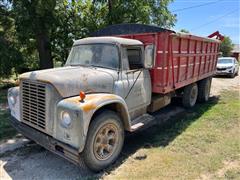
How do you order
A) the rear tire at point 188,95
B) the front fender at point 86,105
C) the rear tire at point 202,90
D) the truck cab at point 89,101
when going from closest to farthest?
1. the front fender at point 86,105
2. the truck cab at point 89,101
3. the rear tire at point 188,95
4. the rear tire at point 202,90

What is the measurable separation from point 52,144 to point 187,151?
268cm

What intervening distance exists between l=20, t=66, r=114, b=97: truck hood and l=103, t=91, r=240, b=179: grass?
57.7 inches

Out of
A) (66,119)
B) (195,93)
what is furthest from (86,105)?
(195,93)

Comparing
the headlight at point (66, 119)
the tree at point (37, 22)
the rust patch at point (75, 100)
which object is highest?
the tree at point (37, 22)

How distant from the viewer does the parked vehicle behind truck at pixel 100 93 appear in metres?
3.67

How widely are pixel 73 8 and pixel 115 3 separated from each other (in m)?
2.43

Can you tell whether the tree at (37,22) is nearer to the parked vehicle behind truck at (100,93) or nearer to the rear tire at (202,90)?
the parked vehicle behind truck at (100,93)

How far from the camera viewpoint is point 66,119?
360 centimetres

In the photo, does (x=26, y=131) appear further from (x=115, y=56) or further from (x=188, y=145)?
(x=188, y=145)

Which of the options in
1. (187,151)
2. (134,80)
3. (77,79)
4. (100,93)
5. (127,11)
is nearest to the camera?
(77,79)

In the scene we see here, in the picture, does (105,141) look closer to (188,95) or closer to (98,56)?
(98,56)

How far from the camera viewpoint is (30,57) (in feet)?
47.8

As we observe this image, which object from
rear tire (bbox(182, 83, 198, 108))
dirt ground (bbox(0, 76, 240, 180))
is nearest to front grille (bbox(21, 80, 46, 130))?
dirt ground (bbox(0, 76, 240, 180))

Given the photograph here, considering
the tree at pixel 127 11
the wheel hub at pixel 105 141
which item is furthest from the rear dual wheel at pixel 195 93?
the tree at pixel 127 11
